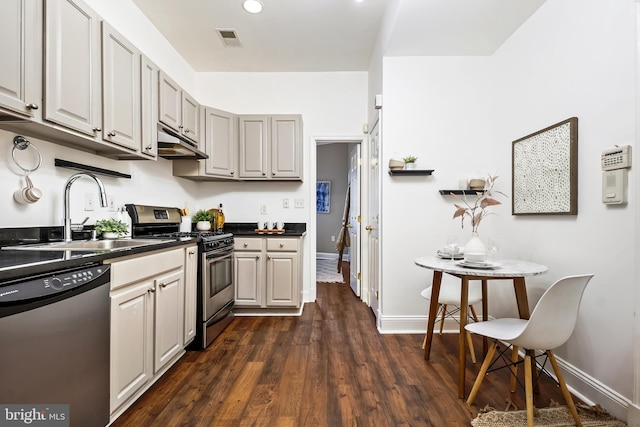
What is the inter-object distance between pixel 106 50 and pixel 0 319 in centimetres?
162

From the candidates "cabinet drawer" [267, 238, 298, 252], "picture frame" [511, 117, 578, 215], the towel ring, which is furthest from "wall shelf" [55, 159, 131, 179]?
"picture frame" [511, 117, 578, 215]

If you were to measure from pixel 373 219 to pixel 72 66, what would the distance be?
272cm

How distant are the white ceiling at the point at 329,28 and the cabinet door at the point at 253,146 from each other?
73 centimetres

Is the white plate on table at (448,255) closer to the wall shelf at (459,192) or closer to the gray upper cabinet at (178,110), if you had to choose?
the wall shelf at (459,192)

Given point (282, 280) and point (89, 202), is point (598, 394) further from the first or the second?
point (89, 202)

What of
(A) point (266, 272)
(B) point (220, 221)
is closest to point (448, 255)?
(A) point (266, 272)

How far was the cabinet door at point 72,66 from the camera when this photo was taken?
144cm

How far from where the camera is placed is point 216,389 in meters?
1.82

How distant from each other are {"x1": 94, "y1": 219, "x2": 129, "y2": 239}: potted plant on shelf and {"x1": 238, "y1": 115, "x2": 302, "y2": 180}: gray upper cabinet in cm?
152

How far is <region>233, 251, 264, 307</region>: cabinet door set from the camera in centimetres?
315

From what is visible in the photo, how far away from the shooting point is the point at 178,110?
2.71 metres

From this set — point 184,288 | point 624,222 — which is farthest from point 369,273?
point 624,222

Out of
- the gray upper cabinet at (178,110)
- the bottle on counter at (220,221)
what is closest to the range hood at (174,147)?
the gray upper cabinet at (178,110)

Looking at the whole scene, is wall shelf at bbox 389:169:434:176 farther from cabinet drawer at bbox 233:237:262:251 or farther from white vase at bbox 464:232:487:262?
cabinet drawer at bbox 233:237:262:251
